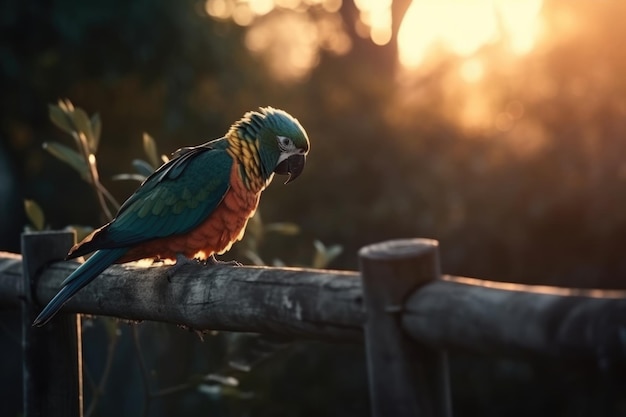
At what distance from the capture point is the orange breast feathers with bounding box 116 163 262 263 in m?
3.15

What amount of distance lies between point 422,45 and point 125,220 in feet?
28.4

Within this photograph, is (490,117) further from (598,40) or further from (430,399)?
(430,399)

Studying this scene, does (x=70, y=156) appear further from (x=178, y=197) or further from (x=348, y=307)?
(x=348, y=307)

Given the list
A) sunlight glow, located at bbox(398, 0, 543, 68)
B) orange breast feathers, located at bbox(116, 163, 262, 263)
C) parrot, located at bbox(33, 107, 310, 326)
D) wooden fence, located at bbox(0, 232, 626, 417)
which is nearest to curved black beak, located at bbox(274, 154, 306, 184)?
parrot, located at bbox(33, 107, 310, 326)

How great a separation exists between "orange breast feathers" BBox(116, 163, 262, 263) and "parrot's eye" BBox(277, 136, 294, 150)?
0.83 feet

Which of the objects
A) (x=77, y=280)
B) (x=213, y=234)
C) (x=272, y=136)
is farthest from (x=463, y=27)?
(x=77, y=280)

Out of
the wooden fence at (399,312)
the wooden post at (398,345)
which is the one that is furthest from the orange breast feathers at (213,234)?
the wooden post at (398,345)

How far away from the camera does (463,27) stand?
424 inches

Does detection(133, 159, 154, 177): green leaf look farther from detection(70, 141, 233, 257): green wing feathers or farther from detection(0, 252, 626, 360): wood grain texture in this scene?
detection(0, 252, 626, 360): wood grain texture

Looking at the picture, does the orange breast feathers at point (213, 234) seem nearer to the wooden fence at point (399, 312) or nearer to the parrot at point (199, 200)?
the parrot at point (199, 200)

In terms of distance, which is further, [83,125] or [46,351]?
[83,125]

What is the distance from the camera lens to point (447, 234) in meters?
7.71

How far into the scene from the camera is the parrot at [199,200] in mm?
3039

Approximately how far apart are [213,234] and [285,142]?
498 mm
